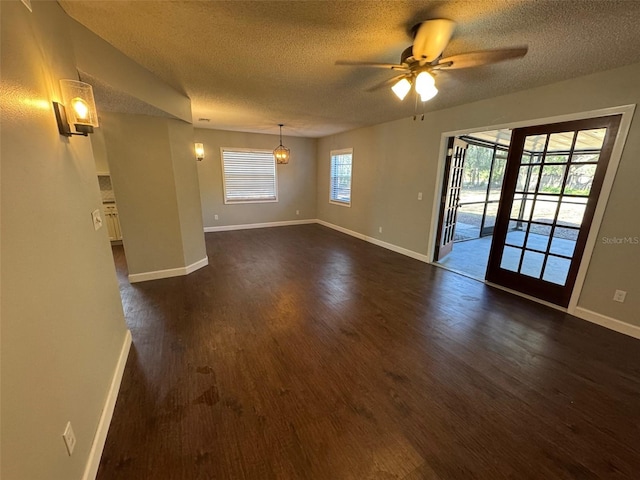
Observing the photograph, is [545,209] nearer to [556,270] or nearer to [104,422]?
[556,270]

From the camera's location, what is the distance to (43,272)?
43.7 inches

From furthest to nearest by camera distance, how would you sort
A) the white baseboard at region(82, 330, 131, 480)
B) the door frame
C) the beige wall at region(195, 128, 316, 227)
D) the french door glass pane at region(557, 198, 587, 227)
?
the beige wall at region(195, 128, 316, 227) → the french door glass pane at region(557, 198, 587, 227) → the door frame → the white baseboard at region(82, 330, 131, 480)

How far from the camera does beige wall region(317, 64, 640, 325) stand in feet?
7.93

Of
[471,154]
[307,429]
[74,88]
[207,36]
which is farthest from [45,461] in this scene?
[471,154]

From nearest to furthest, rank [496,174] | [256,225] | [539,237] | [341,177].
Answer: [539,237] < [496,174] < [341,177] < [256,225]

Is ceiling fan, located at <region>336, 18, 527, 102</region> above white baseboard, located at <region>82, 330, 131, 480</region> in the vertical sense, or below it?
above

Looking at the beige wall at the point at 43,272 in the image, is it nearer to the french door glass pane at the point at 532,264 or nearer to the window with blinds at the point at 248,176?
the french door glass pane at the point at 532,264

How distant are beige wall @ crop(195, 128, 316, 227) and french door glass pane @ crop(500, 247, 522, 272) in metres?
→ 5.14

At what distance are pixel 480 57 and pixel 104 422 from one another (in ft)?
11.5

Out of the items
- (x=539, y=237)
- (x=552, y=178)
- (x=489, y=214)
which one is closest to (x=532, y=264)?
(x=539, y=237)

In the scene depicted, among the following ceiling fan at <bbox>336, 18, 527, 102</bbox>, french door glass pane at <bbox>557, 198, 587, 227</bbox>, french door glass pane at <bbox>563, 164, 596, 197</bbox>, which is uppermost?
ceiling fan at <bbox>336, 18, 527, 102</bbox>

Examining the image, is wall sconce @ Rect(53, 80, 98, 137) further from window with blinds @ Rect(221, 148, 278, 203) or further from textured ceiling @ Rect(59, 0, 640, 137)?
window with blinds @ Rect(221, 148, 278, 203)

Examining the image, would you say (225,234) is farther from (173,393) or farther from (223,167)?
(173,393)

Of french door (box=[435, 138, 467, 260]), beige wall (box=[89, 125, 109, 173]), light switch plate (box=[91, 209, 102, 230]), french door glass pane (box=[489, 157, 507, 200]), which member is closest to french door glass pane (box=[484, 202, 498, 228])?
french door glass pane (box=[489, 157, 507, 200])
